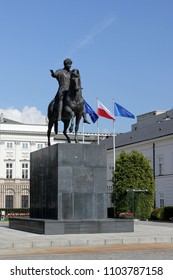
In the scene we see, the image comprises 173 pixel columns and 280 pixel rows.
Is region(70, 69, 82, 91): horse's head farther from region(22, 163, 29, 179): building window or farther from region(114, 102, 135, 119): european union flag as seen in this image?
region(22, 163, 29, 179): building window

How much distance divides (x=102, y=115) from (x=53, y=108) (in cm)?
2087

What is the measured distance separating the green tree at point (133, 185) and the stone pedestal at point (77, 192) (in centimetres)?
2623

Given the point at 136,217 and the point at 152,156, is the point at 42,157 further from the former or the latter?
the point at 152,156

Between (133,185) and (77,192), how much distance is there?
93.4ft

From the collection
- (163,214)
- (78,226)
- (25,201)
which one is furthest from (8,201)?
(78,226)

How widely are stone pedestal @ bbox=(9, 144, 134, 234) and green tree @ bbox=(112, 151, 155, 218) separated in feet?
86.1

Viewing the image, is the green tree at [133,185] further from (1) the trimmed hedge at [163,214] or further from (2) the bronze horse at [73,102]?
(2) the bronze horse at [73,102]

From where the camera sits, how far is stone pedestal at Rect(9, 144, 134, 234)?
Result: 21078 millimetres

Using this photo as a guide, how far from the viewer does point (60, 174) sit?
21.4 m

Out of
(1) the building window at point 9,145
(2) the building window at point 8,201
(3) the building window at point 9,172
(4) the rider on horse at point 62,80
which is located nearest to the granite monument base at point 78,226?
(4) the rider on horse at point 62,80

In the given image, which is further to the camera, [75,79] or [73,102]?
[73,102]

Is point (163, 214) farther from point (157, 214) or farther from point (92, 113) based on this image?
point (92, 113)

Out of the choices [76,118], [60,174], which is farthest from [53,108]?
[60,174]

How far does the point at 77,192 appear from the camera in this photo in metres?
21.5
